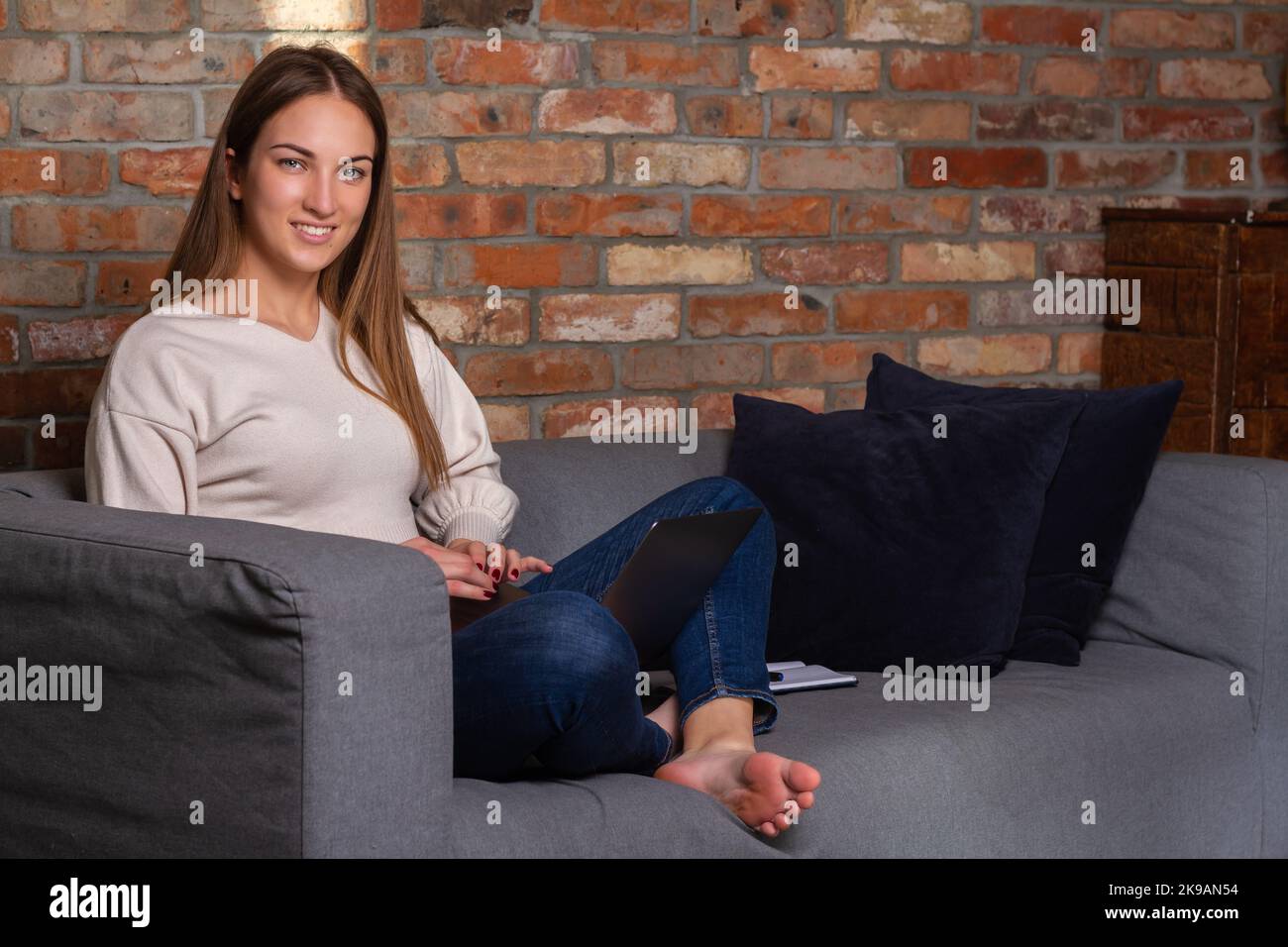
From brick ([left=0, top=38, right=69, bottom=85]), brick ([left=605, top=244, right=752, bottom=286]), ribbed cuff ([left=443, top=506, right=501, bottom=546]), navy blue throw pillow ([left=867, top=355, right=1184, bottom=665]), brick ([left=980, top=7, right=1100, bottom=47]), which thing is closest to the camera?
ribbed cuff ([left=443, top=506, right=501, bottom=546])

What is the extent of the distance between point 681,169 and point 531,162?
0.26 m

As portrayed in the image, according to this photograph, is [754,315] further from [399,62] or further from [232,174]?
[232,174]

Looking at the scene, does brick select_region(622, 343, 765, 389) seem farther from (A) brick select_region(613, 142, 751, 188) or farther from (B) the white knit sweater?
(B) the white knit sweater

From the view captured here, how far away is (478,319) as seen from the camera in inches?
101

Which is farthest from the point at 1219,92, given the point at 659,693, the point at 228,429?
the point at 228,429

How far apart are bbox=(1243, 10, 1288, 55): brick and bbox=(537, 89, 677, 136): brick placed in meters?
1.19

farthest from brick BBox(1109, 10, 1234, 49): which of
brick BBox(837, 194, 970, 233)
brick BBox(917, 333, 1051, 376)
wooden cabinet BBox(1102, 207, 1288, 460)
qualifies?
brick BBox(917, 333, 1051, 376)

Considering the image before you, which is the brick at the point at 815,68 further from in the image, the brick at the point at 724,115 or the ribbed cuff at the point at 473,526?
the ribbed cuff at the point at 473,526

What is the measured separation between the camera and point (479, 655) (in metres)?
1.54

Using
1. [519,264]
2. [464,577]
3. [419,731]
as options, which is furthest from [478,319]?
[419,731]

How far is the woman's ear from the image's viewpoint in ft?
6.18

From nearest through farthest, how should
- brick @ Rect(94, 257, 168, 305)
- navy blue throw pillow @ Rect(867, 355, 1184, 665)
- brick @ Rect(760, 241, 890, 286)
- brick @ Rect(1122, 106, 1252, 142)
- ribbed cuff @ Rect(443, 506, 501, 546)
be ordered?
ribbed cuff @ Rect(443, 506, 501, 546) < navy blue throw pillow @ Rect(867, 355, 1184, 665) < brick @ Rect(94, 257, 168, 305) < brick @ Rect(760, 241, 890, 286) < brick @ Rect(1122, 106, 1252, 142)
